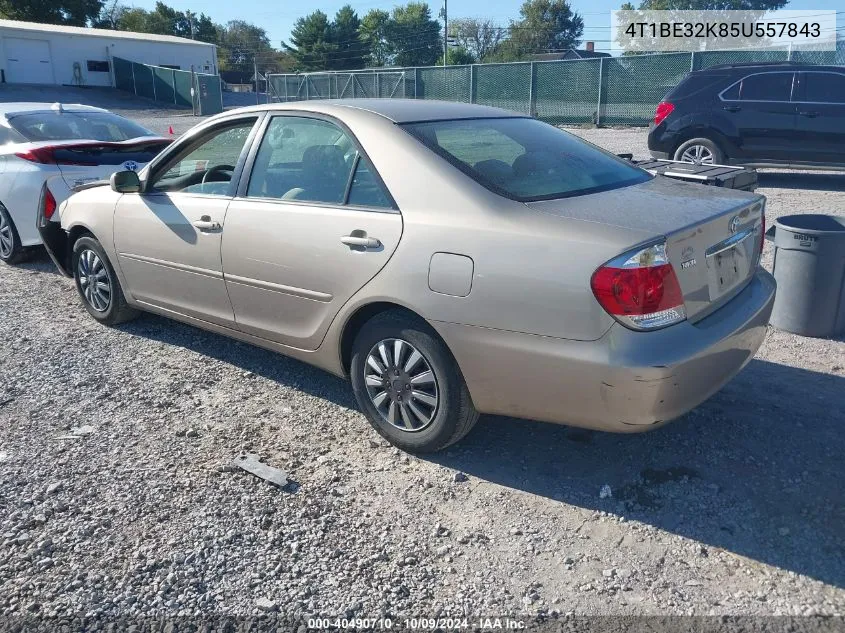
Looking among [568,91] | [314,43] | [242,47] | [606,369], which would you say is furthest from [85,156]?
[242,47]

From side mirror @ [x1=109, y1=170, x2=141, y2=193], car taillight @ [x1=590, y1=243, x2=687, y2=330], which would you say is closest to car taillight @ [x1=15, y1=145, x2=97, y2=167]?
side mirror @ [x1=109, y1=170, x2=141, y2=193]

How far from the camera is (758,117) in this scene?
10883 millimetres

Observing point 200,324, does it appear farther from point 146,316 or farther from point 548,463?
point 548,463

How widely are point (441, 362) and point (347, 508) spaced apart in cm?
77

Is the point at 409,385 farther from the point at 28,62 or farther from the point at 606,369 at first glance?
the point at 28,62

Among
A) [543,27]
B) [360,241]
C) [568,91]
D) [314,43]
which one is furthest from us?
[543,27]

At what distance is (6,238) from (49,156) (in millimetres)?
1077

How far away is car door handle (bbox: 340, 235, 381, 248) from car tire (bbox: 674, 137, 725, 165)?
8.75 metres

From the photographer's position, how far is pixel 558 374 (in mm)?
3059

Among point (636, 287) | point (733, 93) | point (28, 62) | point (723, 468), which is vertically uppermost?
point (28, 62)

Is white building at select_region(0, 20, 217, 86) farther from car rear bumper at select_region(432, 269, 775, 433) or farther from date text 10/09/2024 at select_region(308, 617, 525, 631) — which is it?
date text 10/09/2024 at select_region(308, 617, 525, 631)

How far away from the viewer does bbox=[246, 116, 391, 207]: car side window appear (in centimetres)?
373

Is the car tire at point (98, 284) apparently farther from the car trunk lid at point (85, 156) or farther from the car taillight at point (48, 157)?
the car taillight at point (48, 157)

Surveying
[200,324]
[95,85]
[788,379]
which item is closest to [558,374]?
[788,379]
